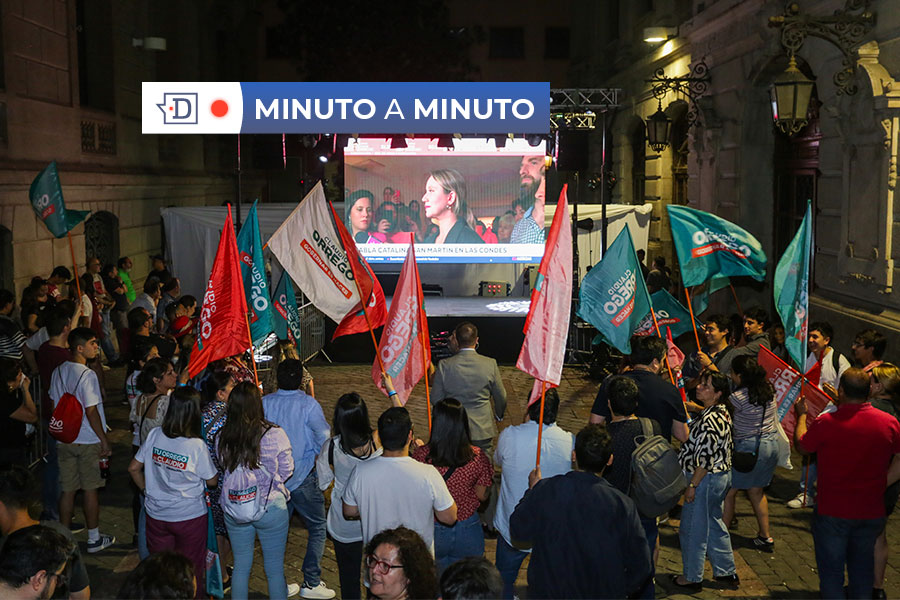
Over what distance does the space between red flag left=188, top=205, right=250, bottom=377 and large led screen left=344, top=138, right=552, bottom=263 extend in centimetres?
1082

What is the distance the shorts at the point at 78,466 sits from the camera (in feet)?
25.0

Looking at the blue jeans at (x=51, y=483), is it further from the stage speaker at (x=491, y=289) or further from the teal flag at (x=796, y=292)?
the stage speaker at (x=491, y=289)

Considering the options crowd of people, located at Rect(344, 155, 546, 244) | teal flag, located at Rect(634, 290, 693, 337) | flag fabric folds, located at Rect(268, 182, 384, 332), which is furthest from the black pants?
crowd of people, located at Rect(344, 155, 546, 244)

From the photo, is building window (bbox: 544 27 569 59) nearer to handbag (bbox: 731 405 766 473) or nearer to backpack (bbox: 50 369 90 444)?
handbag (bbox: 731 405 766 473)

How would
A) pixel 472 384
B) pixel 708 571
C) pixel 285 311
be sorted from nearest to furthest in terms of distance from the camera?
pixel 708 571, pixel 472 384, pixel 285 311

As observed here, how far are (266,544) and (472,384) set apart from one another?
245cm

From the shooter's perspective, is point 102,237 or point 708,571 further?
point 102,237

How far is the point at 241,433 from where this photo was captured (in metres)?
5.84

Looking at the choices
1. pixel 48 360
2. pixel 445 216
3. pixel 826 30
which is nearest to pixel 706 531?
pixel 48 360

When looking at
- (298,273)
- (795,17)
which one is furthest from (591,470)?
(795,17)

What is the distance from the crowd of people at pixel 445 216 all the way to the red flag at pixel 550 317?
470 inches

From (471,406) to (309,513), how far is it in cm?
173

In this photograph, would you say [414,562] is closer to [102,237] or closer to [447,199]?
[447,199]

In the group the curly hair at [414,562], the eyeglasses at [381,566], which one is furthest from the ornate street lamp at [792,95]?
the eyeglasses at [381,566]
